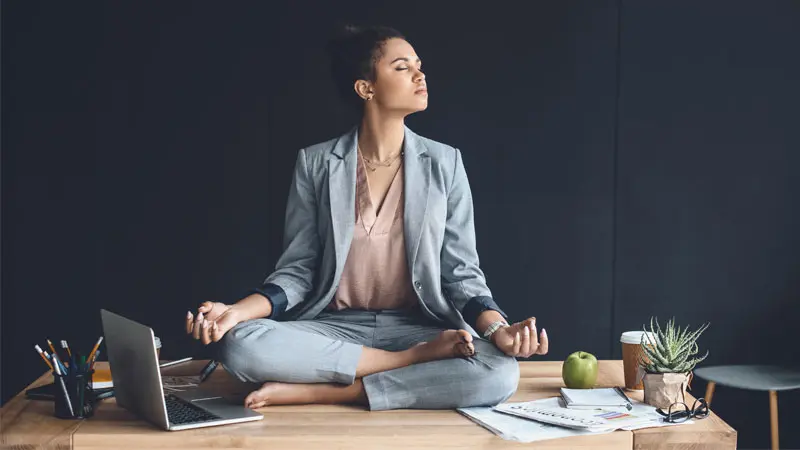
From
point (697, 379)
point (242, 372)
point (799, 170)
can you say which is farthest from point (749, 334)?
point (242, 372)

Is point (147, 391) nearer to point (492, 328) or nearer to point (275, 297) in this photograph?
point (275, 297)

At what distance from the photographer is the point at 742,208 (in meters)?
4.16

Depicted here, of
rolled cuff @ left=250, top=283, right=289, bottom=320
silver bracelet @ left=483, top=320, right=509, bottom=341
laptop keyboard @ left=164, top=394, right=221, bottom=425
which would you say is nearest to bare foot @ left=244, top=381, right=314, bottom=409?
laptop keyboard @ left=164, top=394, right=221, bottom=425

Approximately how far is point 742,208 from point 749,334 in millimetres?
587

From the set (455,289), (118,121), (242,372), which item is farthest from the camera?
(118,121)

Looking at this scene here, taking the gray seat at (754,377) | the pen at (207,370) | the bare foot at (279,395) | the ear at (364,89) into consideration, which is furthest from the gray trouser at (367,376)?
the gray seat at (754,377)

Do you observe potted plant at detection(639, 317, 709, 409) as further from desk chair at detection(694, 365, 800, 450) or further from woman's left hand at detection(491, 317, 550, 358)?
desk chair at detection(694, 365, 800, 450)

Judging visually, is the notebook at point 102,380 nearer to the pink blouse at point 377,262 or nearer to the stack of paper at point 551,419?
the pink blouse at point 377,262

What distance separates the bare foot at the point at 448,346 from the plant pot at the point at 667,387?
1.86 feet

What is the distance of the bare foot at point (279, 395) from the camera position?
281 cm

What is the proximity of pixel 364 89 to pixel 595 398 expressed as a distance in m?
1.43

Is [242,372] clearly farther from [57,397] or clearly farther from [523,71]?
[523,71]

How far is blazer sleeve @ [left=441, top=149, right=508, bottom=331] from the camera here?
3293 millimetres

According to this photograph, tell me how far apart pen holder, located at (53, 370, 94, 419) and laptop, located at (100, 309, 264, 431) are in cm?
11
